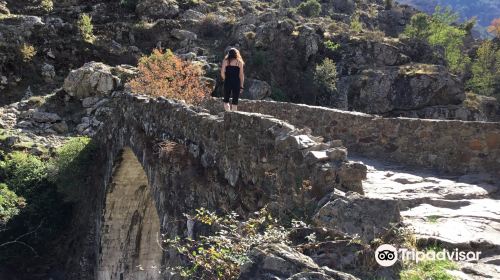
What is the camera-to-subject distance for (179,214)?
25.7 ft

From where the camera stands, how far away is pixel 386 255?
3828 mm

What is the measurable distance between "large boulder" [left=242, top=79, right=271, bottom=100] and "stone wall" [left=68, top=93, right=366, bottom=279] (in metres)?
14.8

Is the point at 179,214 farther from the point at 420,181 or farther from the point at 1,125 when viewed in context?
the point at 1,125

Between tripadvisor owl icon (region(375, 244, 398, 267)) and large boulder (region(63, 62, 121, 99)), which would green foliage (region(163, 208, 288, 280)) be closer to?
tripadvisor owl icon (region(375, 244, 398, 267))

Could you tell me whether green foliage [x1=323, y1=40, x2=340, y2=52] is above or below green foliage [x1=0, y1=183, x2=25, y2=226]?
above

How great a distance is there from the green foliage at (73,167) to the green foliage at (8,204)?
4.42 feet

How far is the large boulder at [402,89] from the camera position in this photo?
1240 inches

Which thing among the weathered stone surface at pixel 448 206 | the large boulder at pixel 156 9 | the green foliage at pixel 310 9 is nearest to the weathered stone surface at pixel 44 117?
the weathered stone surface at pixel 448 206

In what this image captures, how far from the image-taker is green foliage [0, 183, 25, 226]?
53.7ft

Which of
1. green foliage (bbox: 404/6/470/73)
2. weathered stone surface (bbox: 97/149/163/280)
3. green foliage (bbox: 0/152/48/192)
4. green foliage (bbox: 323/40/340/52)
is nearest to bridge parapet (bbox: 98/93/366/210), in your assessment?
weathered stone surface (bbox: 97/149/163/280)

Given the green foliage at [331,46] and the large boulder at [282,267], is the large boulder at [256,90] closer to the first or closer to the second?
the green foliage at [331,46]

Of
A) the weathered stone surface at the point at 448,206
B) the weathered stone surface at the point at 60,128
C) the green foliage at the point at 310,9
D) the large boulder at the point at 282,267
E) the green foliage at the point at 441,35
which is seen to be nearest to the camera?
the large boulder at the point at 282,267

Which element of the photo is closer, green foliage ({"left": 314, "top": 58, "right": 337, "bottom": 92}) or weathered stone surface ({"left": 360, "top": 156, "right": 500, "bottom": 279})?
weathered stone surface ({"left": 360, "top": 156, "right": 500, "bottom": 279})

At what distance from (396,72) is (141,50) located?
1719 cm
